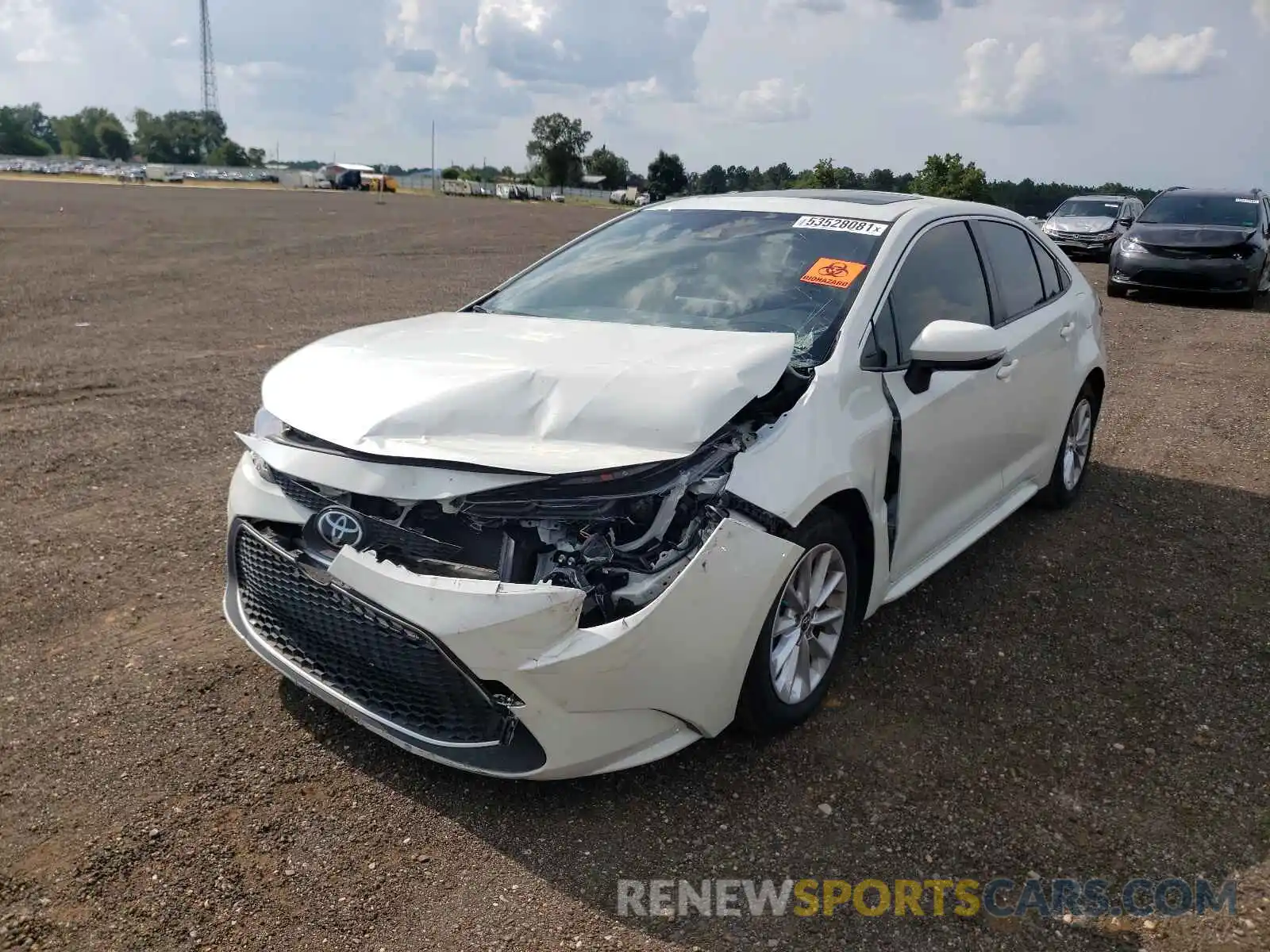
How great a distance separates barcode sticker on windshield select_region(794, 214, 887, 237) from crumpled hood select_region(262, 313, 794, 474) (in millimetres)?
867

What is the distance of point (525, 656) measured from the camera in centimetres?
269

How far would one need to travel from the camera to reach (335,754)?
324cm

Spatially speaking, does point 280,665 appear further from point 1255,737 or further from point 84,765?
point 1255,737

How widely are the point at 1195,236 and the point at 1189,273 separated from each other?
60cm

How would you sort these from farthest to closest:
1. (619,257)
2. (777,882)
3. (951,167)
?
(951,167)
(619,257)
(777,882)

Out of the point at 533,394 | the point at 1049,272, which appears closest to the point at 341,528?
the point at 533,394

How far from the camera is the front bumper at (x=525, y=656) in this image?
2.69 m

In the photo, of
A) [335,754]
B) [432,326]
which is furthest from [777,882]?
[432,326]

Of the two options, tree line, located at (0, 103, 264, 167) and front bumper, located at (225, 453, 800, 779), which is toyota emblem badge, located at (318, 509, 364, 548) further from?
tree line, located at (0, 103, 264, 167)

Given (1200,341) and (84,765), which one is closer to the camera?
(84,765)

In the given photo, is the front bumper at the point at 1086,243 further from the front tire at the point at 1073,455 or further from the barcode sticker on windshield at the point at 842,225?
the barcode sticker on windshield at the point at 842,225

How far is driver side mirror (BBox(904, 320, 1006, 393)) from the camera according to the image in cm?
357

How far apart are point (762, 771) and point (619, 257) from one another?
7.53 feet

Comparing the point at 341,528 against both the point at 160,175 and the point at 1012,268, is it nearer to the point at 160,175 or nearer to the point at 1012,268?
the point at 1012,268
